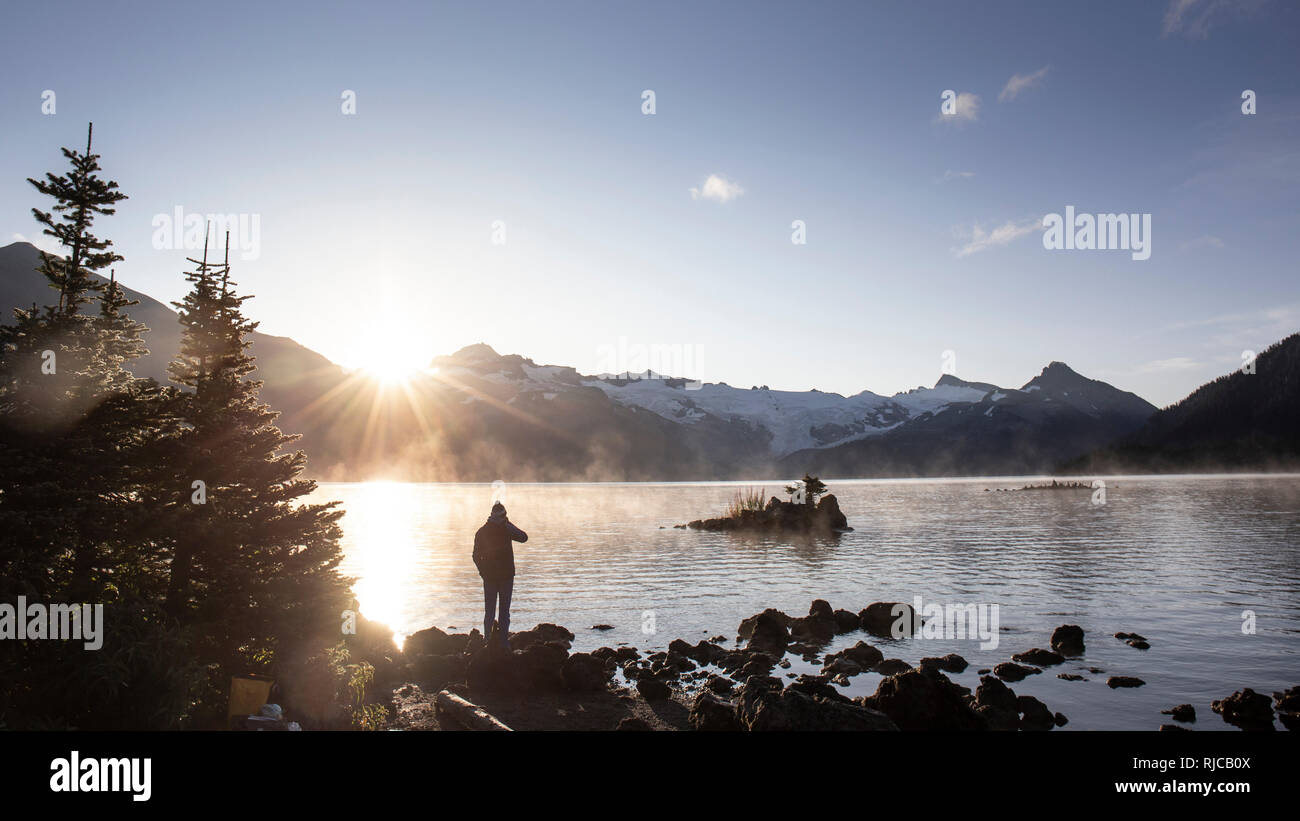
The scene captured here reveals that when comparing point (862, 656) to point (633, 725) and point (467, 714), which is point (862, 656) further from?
point (467, 714)

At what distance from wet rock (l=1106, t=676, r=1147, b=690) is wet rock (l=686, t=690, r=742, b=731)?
11254mm

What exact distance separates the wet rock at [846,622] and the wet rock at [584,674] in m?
11.3

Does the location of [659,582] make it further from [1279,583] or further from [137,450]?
[1279,583]

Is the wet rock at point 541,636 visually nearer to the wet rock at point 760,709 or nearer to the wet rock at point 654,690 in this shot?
the wet rock at point 654,690

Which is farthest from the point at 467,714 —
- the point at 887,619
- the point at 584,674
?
the point at 887,619

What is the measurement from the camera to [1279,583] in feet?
108

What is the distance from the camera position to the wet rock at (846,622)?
2641 cm

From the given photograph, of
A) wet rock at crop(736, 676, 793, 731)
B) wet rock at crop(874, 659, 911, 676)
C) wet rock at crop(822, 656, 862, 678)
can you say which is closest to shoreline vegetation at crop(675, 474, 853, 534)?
wet rock at crop(822, 656, 862, 678)

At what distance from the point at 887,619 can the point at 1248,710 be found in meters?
11.7

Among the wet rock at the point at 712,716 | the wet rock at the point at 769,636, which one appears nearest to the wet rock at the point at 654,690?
the wet rock at the point at 712,716

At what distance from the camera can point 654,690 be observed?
17.8 metres

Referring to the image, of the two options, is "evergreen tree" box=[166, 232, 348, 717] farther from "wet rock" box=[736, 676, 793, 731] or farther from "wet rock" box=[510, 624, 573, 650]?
"wet rock" box=[736, 676, 793, 731]
